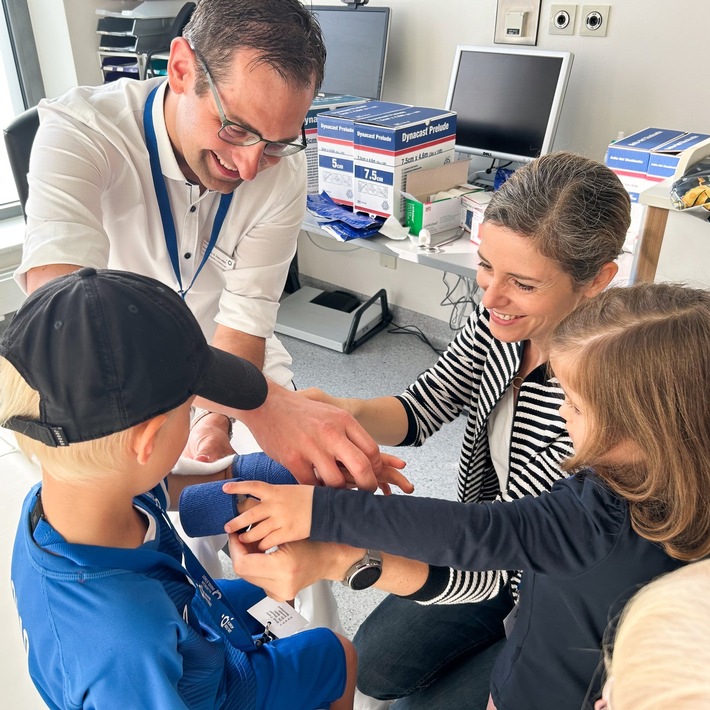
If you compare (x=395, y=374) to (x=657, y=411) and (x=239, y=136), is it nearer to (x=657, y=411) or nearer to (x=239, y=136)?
(x=239, y=136)

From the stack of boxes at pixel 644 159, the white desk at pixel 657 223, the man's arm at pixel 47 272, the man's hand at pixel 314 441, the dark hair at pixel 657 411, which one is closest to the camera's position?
the dark hair at pixel 657 411

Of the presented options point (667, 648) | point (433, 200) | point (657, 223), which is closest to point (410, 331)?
point (433, 200)

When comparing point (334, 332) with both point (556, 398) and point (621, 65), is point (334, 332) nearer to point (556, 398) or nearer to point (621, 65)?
point (621, 65)

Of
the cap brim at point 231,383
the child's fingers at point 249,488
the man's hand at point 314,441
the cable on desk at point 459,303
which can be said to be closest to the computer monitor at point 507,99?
the cable on desk at point 459,303

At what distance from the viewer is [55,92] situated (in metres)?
3.24

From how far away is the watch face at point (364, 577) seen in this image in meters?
0.92

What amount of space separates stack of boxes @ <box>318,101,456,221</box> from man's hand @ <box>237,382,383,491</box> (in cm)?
140

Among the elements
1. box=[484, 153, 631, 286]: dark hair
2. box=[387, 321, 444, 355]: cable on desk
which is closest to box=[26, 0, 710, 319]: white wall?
box=[387, 321, 444, 355]: cable on desk

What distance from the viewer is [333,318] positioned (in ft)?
11.0

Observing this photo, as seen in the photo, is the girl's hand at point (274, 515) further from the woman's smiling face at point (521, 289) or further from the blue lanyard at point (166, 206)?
the blue lanyard at point (166, 206)

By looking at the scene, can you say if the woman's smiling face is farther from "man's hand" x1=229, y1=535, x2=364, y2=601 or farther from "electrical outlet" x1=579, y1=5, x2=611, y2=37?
"electrical outlet" x1=579, y1=5, x2=611, y2=37

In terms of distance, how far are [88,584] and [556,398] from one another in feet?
2.57

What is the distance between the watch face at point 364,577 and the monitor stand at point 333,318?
2220 millimetres

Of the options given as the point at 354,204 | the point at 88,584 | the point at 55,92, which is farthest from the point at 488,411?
the point at 55,92
